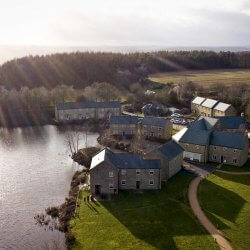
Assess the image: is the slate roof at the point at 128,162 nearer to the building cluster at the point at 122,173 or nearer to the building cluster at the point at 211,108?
the building cluster at the point at 122,173

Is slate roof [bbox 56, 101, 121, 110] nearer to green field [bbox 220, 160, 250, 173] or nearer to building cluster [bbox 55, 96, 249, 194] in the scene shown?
building cluster [bbox 55, 96, 249, 194]

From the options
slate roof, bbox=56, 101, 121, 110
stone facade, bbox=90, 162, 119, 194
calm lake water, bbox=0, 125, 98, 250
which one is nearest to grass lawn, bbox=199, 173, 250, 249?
stone facade, bbox=90, 162, 119, 194

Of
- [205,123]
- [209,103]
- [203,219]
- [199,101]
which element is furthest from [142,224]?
[199,101]

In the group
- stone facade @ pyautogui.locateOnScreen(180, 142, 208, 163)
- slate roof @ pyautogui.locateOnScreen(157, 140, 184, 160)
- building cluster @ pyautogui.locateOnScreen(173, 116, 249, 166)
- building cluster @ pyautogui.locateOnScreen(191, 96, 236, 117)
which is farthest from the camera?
building cluster @ pyautogui.locateOnScreen(191, 96, 236, 117)

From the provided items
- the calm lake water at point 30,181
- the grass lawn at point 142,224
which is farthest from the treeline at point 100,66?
the grass lawn at point 142,224

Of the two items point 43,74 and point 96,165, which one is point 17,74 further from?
point 96,165

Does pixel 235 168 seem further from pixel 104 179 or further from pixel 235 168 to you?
pixel 104 179

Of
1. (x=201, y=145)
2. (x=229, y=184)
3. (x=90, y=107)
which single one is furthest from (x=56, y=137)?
(x=229, y=184)
